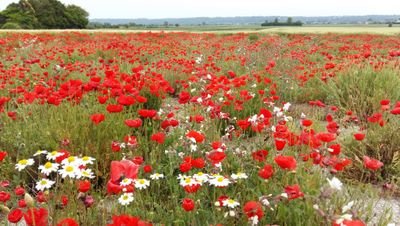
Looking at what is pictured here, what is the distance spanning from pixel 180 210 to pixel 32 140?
6.38 feet

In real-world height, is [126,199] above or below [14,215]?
below

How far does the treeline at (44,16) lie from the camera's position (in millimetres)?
52562

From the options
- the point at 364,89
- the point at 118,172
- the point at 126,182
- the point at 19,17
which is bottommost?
the point at 364,89

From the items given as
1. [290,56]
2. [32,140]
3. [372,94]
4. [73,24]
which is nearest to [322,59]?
[290,56]

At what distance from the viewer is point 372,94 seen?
6.34 m

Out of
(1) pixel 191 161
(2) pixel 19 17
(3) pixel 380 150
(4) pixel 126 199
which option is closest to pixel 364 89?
(3) pixel 380 150

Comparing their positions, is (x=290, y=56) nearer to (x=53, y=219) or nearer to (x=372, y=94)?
(x=372, y=94)

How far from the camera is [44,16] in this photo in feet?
179

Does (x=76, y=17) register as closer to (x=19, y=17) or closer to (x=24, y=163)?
(x=19, y=17)

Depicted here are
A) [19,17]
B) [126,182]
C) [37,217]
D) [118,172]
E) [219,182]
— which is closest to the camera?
[37,217]

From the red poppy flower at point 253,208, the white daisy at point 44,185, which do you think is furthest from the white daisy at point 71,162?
the red poppy flower at point 253,208

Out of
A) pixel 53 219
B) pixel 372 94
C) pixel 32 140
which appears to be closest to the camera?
pixel 53 219

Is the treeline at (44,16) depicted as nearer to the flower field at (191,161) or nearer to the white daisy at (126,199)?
the flower field at (191,161)

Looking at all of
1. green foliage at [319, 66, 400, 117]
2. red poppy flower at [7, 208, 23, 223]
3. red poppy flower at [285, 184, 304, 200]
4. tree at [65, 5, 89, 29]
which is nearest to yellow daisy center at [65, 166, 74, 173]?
red poppy flower at [7, 208, 23, 223]
